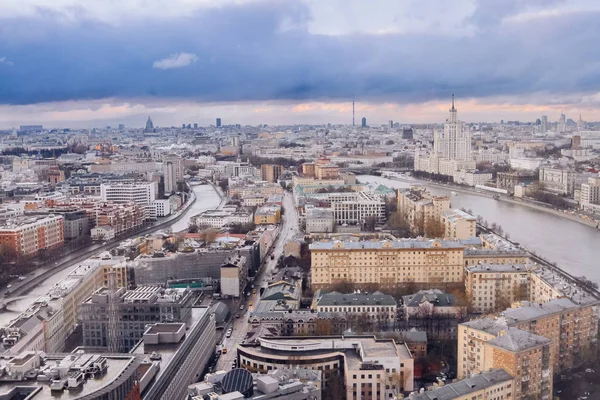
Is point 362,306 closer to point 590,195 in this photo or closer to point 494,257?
point 494,257

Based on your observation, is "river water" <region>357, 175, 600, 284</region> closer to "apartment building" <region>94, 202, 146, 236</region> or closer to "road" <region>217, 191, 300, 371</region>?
"road" <region>217, 191, 300, 371</region>

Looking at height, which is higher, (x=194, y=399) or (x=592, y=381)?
(x=194, y=399)

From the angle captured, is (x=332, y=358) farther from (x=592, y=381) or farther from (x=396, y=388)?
(x=592, y=381)

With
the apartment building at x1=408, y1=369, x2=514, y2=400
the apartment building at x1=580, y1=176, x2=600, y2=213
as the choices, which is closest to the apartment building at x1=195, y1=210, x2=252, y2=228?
the apartment building at x1=580, y1=176, x2=600, y2=213

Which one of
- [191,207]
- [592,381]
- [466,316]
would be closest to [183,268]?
[466,316]

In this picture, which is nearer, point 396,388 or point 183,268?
point 396,388

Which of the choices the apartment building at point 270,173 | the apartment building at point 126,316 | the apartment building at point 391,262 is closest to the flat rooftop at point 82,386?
the apartment building at point 126,316

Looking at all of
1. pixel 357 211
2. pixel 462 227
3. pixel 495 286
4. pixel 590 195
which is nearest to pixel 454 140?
pixel 590 195
